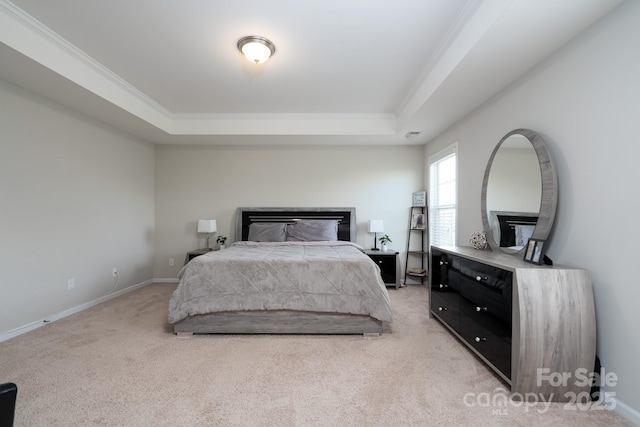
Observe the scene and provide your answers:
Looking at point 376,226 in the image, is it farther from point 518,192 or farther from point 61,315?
point 61,315

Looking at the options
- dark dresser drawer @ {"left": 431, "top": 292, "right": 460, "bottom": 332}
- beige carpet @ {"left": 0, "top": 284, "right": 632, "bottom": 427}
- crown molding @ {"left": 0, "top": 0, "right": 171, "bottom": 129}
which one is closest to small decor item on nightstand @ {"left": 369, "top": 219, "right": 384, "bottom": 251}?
dark dresser drawer @ {"left": 431, "top": 292, "right": 460, "bottom": 332}

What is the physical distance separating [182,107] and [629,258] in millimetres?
4650

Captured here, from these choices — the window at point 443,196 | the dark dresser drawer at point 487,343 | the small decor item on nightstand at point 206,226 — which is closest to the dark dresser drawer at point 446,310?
the dark dresser drawer at point 487,343

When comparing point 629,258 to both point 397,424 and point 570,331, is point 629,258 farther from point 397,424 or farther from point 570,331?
point 397,424

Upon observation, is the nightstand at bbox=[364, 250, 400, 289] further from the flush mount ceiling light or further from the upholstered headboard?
the flush mount ceiling light

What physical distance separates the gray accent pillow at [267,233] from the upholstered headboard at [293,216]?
23 cm

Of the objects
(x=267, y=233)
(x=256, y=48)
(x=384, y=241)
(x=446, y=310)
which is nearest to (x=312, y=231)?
(x=267, y=233)

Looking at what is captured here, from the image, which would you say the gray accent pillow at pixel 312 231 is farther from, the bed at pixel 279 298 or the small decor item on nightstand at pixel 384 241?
the bed at pixel 279 298

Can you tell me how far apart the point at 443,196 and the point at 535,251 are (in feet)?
7.55

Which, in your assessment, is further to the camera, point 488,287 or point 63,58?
point 63,58

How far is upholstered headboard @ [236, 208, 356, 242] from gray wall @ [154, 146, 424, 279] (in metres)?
0.12

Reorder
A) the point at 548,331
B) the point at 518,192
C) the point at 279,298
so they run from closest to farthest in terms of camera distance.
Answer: the point at 548,331 < the point at 518,192 < the point at 279,298

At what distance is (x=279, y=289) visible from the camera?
2697 mm

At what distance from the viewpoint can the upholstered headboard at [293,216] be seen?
482 centimetres
